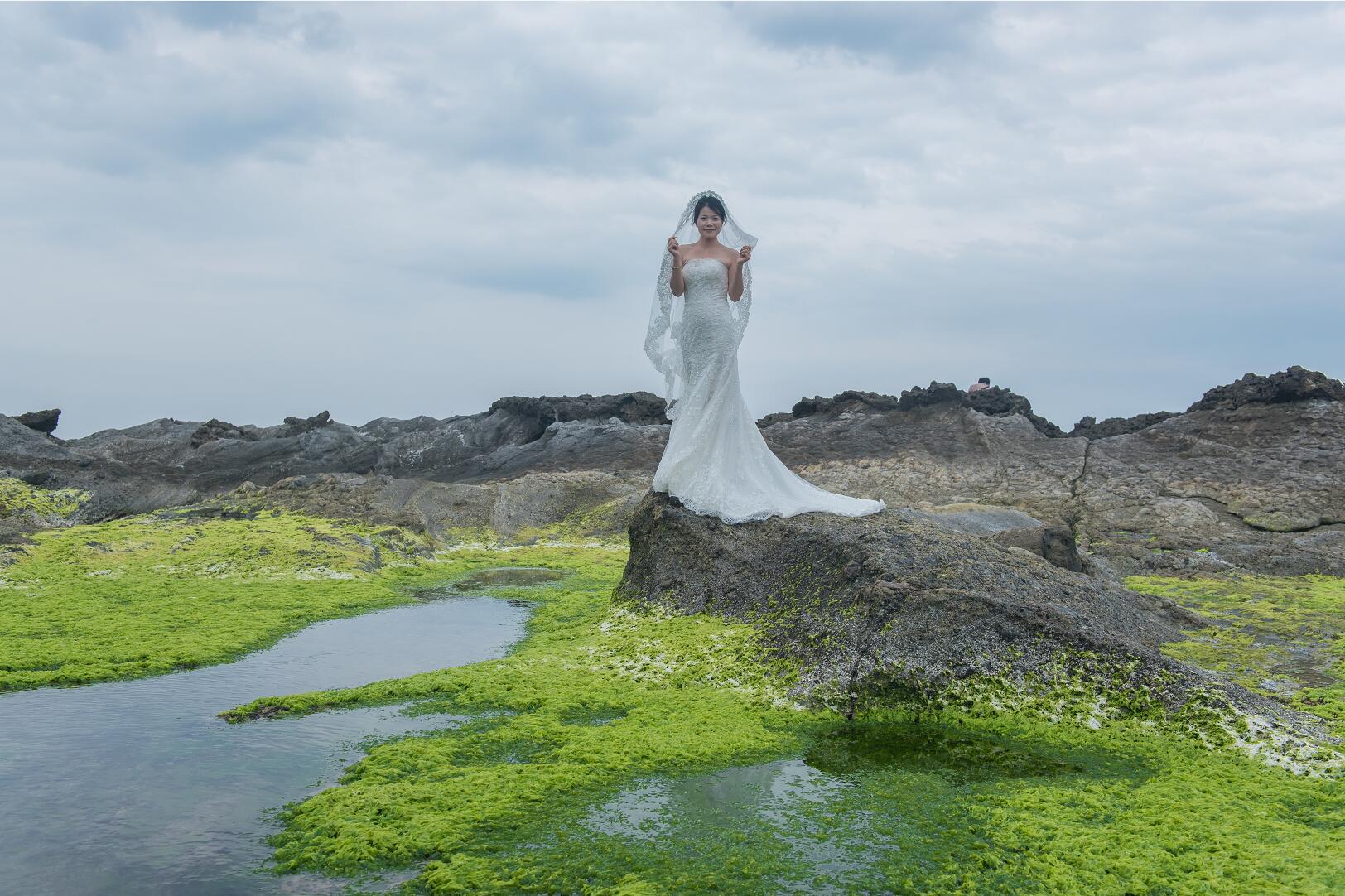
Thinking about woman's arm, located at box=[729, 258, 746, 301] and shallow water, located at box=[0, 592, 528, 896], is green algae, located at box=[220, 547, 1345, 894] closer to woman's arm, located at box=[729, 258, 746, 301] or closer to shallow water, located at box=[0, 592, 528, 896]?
shallow water, located at box=[0, 592, 528, 896]

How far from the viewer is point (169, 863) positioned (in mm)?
4316

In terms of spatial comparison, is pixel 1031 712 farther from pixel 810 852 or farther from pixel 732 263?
pixel 732 263

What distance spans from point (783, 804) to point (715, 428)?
647 cm

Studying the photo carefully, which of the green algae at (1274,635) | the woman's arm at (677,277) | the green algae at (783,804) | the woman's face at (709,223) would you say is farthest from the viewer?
the woman's face at (709,223)

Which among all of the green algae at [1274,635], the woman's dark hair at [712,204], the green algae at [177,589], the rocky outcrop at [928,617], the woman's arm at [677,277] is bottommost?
the green algae at [177,589]

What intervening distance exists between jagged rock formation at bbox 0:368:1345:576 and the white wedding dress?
4.38 m

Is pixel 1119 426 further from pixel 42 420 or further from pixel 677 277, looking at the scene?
pixel 42 420

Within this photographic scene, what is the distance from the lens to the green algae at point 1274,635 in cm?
736

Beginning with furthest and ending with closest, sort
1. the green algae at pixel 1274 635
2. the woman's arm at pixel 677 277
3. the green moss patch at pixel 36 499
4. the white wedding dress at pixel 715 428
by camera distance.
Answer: the green moss patch at pixel 36 499, the woman's arm at pixel 677 277, the white wedding dress at pixel 715 428, the green algae at pixel 1274 635

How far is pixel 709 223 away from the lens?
11.1m

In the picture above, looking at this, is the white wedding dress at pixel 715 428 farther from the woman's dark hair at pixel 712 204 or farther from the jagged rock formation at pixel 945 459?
the jagged rock formation at pixel 945 459

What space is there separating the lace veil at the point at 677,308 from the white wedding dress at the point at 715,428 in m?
0.12

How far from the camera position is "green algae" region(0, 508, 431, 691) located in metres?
8.62

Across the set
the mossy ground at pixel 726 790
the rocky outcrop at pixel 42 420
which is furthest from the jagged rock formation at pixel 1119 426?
the rocky outcrop at pixel 42 420
